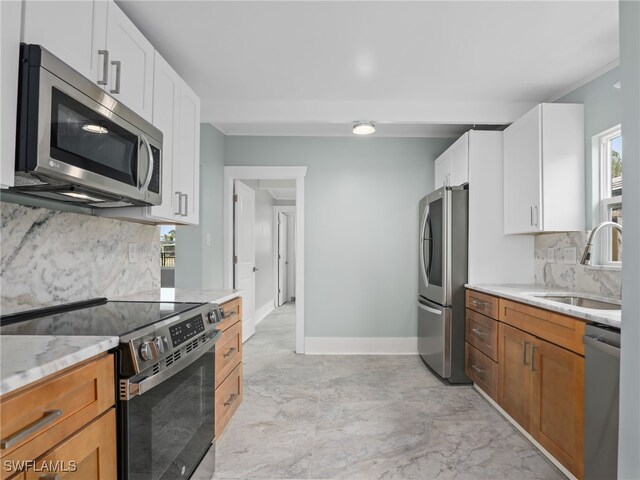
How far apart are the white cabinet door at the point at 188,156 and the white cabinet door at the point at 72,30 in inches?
31.4

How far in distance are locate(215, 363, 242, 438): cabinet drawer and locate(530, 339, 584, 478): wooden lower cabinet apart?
1.81 m

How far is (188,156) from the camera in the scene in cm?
253

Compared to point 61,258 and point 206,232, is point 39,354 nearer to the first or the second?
point 61,258

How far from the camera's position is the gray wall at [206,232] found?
3664 mm

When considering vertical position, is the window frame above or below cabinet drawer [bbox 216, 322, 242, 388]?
above

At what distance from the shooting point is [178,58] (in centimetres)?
255

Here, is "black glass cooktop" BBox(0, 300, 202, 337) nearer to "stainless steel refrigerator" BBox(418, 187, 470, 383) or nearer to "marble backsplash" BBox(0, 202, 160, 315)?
"marble backsplash" BBox(0, 202, 160, 315)

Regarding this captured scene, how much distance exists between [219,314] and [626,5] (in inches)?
73.7

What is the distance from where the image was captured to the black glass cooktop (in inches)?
50.1

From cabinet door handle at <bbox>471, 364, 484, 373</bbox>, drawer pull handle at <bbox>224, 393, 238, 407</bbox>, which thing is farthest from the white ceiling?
drawer pull handle at <bbox>224, 393, 238, 407</bbox>

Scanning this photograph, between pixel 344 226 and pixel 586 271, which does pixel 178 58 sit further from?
pixel 586 271

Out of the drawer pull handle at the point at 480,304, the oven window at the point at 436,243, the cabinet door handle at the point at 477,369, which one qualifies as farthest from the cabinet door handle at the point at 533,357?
the oven window at the point at 436,243

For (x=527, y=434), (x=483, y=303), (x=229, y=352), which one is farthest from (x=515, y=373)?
(x=229, y=352)

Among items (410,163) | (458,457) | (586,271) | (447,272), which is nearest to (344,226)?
(410,163)
